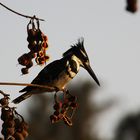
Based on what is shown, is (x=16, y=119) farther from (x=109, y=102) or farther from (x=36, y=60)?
(x=109, y=102)

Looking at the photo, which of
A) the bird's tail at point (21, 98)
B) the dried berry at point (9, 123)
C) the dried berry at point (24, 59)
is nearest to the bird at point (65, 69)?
the bird's tail at point (21, 98)

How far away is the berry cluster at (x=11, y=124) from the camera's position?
464cm

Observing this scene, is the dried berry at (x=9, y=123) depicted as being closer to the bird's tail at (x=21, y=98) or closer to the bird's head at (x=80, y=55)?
the bird's tail at (x=21, y=98)

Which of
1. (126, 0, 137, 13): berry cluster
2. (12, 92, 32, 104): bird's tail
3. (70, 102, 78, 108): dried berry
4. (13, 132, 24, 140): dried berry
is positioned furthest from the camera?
(12, 92, 32, 104): bird's tail

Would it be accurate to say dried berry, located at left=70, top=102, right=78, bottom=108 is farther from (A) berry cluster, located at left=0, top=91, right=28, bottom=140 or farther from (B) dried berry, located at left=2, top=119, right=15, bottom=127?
(B) dried berry, located at left=2, top=119, right=15, bottom=127

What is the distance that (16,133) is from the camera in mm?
4680

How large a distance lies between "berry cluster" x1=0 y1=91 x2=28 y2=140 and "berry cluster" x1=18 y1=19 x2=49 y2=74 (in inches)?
12.4

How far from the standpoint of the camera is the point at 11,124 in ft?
15.3

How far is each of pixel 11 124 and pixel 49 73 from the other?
532 cm

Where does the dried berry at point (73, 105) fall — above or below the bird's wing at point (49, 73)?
below

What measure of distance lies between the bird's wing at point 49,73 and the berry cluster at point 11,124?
4505 millimetres

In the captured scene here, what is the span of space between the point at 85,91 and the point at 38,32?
2735 cm

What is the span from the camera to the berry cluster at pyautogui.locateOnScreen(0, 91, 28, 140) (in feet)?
15.2

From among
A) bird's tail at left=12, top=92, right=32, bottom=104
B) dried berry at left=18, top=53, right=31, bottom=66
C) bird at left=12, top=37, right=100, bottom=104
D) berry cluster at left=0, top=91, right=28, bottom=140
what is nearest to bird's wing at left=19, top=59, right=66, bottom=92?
bird at left=12, top=37, right=100, bottom=104
